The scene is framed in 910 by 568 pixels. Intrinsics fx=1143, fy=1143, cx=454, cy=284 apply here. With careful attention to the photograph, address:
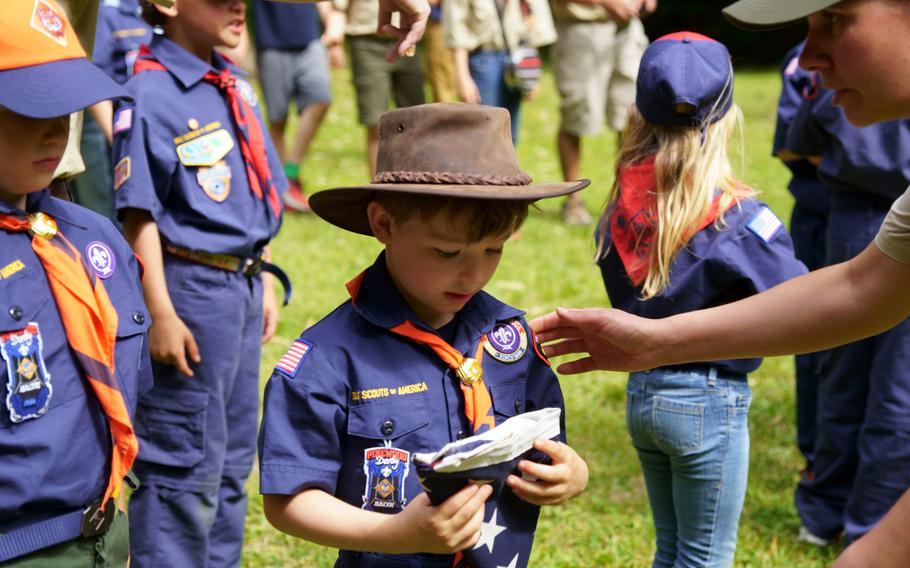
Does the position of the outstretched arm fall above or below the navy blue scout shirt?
above

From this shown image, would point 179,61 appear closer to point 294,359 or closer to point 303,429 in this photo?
point 294,359

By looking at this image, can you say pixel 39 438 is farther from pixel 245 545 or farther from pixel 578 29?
pixel 578 29

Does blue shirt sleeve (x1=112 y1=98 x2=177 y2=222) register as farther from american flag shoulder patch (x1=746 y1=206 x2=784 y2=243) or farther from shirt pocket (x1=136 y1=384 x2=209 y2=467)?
american flag shoulder patch (x1=746 y1=206 x2=784 y2=243)

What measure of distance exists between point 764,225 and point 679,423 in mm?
620

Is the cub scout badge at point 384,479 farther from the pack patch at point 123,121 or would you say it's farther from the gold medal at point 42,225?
the pack patch at point 123,121

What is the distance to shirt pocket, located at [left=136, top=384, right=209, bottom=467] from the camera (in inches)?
137

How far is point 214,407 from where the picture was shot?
359 cm

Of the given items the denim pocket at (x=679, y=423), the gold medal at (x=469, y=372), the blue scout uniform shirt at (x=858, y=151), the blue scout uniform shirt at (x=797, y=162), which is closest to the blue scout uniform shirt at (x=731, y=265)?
the denim pocket at (x=679, y=423)

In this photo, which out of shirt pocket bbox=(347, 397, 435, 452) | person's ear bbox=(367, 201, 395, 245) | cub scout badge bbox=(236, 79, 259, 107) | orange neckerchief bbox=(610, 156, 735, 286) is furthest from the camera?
cub scout badge bbox=(236, 79, 259, 107)

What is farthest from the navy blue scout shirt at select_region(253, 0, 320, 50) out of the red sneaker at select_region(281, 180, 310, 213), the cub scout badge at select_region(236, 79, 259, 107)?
the cub scout badge at select_region(236, 79, 259, 107)

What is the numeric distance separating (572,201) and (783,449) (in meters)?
4.12

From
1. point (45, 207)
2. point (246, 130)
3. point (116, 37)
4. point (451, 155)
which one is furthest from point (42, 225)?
point (116, 37)

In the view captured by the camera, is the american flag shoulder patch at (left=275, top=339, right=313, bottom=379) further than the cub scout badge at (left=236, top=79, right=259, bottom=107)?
No

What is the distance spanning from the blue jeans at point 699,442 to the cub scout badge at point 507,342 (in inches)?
37.9
